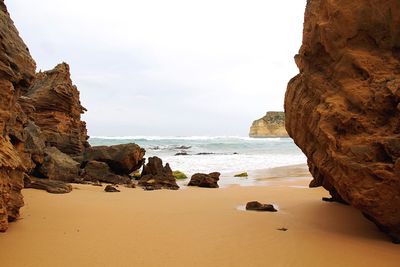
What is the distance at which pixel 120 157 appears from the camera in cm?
1413

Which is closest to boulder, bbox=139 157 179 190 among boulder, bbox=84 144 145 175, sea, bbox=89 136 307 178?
boulder, bbox=84 144 145 175

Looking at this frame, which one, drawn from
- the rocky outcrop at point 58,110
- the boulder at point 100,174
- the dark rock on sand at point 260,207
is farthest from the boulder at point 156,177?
the dark rock on sand at point 260,207

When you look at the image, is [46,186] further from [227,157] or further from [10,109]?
[227,157]

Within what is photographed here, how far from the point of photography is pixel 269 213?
22.7 feet

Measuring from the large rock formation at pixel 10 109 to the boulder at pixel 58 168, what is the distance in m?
4.95

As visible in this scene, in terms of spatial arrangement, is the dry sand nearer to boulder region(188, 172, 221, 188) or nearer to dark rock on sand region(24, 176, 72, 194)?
dark rock on sand region(24, 176, 72, 194)

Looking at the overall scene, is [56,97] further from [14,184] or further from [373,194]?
[373,194]

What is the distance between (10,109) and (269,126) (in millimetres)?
108329

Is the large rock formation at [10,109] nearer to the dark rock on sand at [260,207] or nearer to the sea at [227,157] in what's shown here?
the dark rock on sand at [260,207]

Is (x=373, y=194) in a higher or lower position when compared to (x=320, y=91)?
lower

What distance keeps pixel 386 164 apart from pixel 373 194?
17.1 inches

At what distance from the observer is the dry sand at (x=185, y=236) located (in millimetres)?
4102

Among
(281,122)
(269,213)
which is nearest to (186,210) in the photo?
(269,213)

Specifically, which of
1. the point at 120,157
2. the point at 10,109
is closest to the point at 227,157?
the point at 120,157
